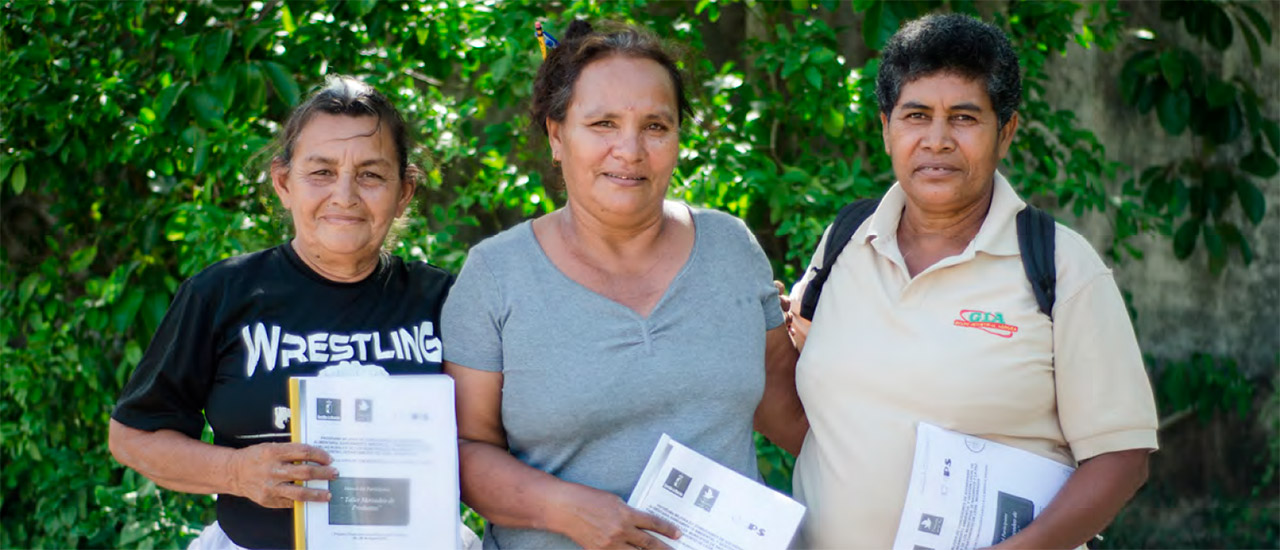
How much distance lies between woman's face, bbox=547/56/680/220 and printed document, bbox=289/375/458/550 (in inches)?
20.0

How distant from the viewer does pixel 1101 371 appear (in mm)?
2422

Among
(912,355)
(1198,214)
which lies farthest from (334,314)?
(1198,214)

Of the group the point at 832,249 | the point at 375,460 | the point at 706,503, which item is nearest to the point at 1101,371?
the point at 832,249

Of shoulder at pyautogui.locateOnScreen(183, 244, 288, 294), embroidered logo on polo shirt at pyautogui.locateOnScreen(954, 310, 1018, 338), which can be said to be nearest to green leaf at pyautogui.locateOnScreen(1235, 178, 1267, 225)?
embroidered logo on polo shirt at pyautogui.locateOnScreen(954, 310, 1018, 338)

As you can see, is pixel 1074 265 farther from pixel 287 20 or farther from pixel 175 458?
pixel 287 20

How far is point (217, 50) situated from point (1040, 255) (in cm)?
282

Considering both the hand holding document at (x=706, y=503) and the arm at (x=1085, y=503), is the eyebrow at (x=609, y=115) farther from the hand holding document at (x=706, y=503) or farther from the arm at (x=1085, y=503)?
the arm at (x=1085, y=503)

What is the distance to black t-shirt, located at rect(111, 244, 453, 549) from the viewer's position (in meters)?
2.62

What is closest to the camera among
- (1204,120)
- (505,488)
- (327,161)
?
(505,488)

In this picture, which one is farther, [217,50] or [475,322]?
[217,50]

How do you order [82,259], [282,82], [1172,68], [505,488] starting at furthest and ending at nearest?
[1172,68] → [82,259] → [282,82] → [505,488]

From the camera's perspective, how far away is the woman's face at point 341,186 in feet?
8.95

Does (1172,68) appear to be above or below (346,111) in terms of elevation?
above

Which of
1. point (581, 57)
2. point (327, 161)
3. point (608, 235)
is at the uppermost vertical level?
point (581, 57)
